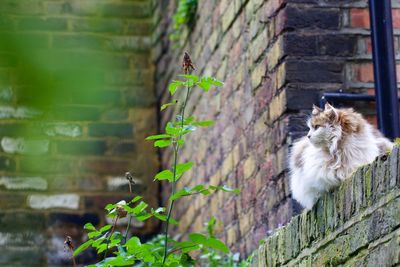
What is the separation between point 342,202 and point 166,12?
5.24 metres

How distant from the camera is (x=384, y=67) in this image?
507 centimetres

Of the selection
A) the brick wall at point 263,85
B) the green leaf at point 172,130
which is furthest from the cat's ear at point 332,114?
the brick wall at point 263,85

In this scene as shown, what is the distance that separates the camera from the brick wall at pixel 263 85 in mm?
5375

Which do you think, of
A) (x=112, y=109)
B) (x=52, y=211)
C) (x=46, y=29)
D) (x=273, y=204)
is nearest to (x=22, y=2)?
(x=46, y=29)

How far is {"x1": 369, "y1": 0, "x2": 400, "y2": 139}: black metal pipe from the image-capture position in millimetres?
4961

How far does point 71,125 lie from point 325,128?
5.01 meters

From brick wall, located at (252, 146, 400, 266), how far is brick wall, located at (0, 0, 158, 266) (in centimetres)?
457

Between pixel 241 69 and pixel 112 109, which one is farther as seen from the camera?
pixel 112 109

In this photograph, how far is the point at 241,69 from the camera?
20.8ft

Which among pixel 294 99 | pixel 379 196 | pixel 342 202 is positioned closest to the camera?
pixel 379 196

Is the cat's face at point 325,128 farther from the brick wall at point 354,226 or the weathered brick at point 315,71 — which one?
the weathered brick at point 315,71

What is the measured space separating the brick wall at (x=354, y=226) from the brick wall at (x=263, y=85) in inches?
54.6

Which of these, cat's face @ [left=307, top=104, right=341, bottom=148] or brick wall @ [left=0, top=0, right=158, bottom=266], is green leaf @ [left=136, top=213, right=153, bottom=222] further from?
brick wall @ [left=0, top=0, right=158, bottom=266]

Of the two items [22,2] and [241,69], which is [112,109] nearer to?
[22,2]
